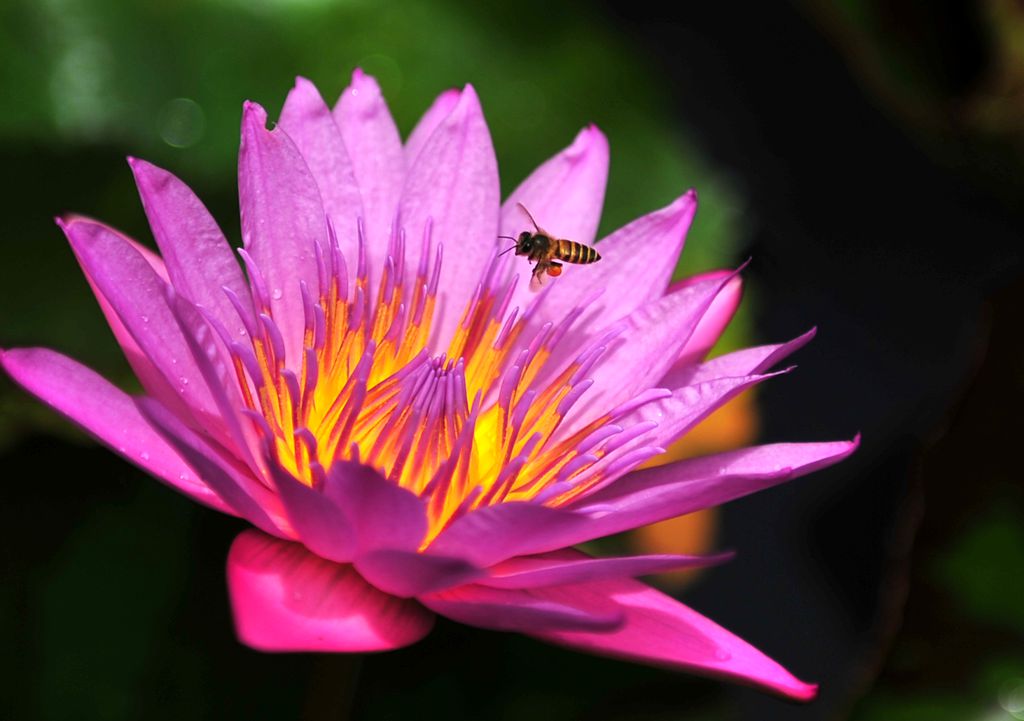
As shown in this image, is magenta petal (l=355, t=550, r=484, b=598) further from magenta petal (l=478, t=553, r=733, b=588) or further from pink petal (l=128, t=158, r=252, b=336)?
pink petal (l=128, t=158, r=252, b=336)

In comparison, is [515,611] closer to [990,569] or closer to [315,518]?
[315,518]

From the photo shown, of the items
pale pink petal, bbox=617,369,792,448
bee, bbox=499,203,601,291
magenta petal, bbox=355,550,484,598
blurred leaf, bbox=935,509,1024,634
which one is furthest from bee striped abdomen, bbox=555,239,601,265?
blurred leaf, bbox=935,509,1024,634

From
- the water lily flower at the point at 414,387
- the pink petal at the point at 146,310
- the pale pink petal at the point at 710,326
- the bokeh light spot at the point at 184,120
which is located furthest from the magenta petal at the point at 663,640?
the bokeh light spot at the point at 184,120

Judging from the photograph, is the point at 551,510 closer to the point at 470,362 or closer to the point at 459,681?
the point at 470,362

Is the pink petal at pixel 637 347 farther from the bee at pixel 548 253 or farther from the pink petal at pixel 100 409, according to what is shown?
the pink petal at pixel 100 409

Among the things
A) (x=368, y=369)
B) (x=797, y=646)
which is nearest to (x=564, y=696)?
(x=368, y=369)

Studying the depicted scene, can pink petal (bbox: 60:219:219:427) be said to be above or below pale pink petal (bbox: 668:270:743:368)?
above
